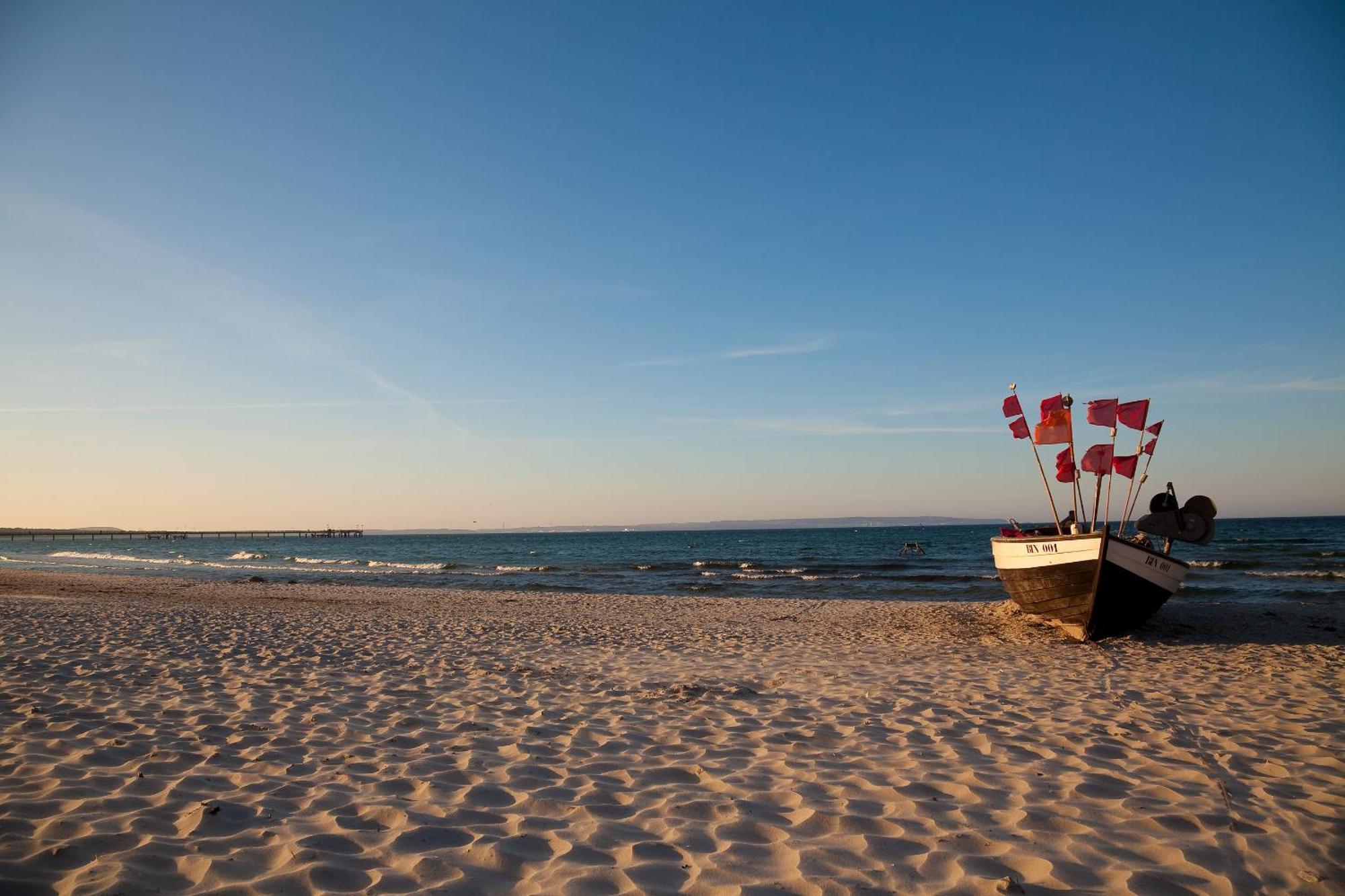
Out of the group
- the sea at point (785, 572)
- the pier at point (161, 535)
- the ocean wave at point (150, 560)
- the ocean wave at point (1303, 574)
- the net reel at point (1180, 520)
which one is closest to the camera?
the net reel at point (1180, 520)

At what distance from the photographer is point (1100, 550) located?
11234 mm

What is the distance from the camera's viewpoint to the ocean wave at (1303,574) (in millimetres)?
Result: 24297

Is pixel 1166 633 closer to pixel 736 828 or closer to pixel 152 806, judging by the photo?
pixel 736 828

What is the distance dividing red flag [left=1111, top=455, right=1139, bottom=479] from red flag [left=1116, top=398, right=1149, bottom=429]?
2.85 feet

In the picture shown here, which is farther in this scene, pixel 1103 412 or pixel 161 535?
pixel 161 535

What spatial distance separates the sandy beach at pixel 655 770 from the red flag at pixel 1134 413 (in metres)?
3.57

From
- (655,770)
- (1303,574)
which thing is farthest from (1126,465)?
(1303,574)

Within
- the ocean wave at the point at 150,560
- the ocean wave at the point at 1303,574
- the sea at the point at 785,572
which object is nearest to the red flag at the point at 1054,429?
the sea at the point at 785,572

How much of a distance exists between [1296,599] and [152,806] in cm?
2435

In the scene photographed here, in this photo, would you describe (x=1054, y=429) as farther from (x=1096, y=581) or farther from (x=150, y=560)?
(x=150, y=560)

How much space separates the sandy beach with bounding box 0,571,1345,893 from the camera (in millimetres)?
3432

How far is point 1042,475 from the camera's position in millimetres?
12602

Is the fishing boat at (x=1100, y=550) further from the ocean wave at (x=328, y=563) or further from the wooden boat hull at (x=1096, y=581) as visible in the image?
the ocean wave at (x=328, y=563)

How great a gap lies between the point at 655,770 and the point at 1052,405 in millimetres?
9829
